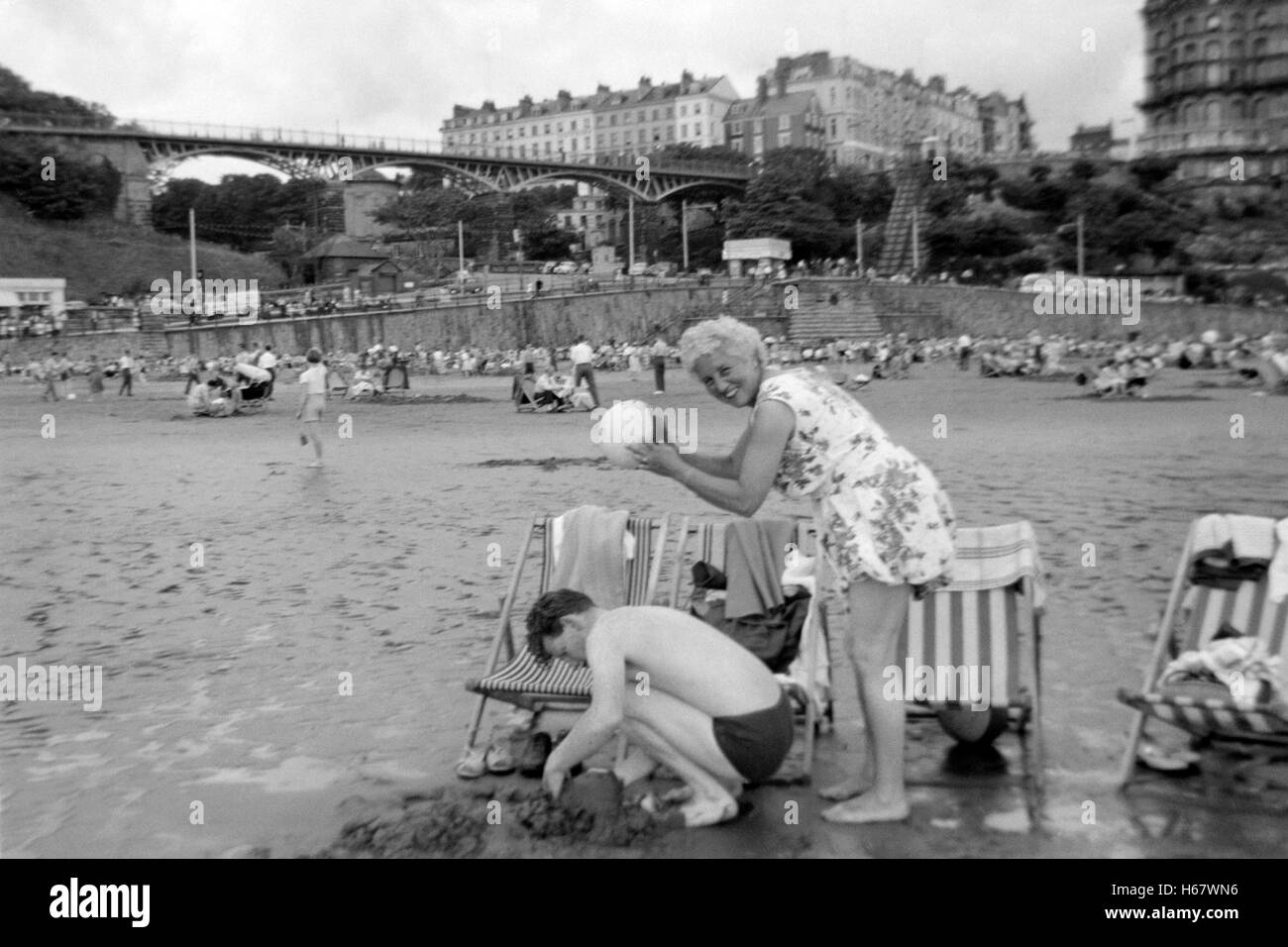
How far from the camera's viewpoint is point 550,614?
4750 millimetres

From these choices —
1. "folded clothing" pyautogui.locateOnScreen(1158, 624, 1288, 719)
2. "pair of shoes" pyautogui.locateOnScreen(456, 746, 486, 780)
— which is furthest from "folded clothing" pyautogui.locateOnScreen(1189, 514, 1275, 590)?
"pair of shoes" pyautogui.locateOnScreen(456, 746, 486, 780)

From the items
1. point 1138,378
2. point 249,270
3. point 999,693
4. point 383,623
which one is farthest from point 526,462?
point 249,270

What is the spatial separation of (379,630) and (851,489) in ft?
13.7

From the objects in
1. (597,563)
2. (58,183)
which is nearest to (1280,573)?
(597,563)

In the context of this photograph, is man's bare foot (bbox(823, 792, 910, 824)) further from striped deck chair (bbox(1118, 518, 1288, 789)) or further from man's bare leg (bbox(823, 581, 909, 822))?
striped deck chair (bbox(1118, 518, 1288, 789))

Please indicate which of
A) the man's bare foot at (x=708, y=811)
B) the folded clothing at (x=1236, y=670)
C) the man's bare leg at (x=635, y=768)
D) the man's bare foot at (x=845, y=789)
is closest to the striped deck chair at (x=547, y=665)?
the man's bare leg at (x=635, y=768)

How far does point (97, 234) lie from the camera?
98.1 meters

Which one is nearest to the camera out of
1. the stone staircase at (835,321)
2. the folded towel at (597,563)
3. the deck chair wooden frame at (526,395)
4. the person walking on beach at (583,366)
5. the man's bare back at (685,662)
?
the man's bare back at (685,662)

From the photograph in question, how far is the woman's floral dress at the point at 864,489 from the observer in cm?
452

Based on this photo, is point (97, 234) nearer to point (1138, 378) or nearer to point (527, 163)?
point (527, 163)

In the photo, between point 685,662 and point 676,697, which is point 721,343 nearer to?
point 685,662

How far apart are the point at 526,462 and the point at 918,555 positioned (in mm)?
12925

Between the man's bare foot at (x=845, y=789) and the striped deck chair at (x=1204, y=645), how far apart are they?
0.94 m

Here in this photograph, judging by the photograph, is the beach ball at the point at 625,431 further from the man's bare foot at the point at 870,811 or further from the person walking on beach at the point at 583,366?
the person walking on beach at the point at 583,366
